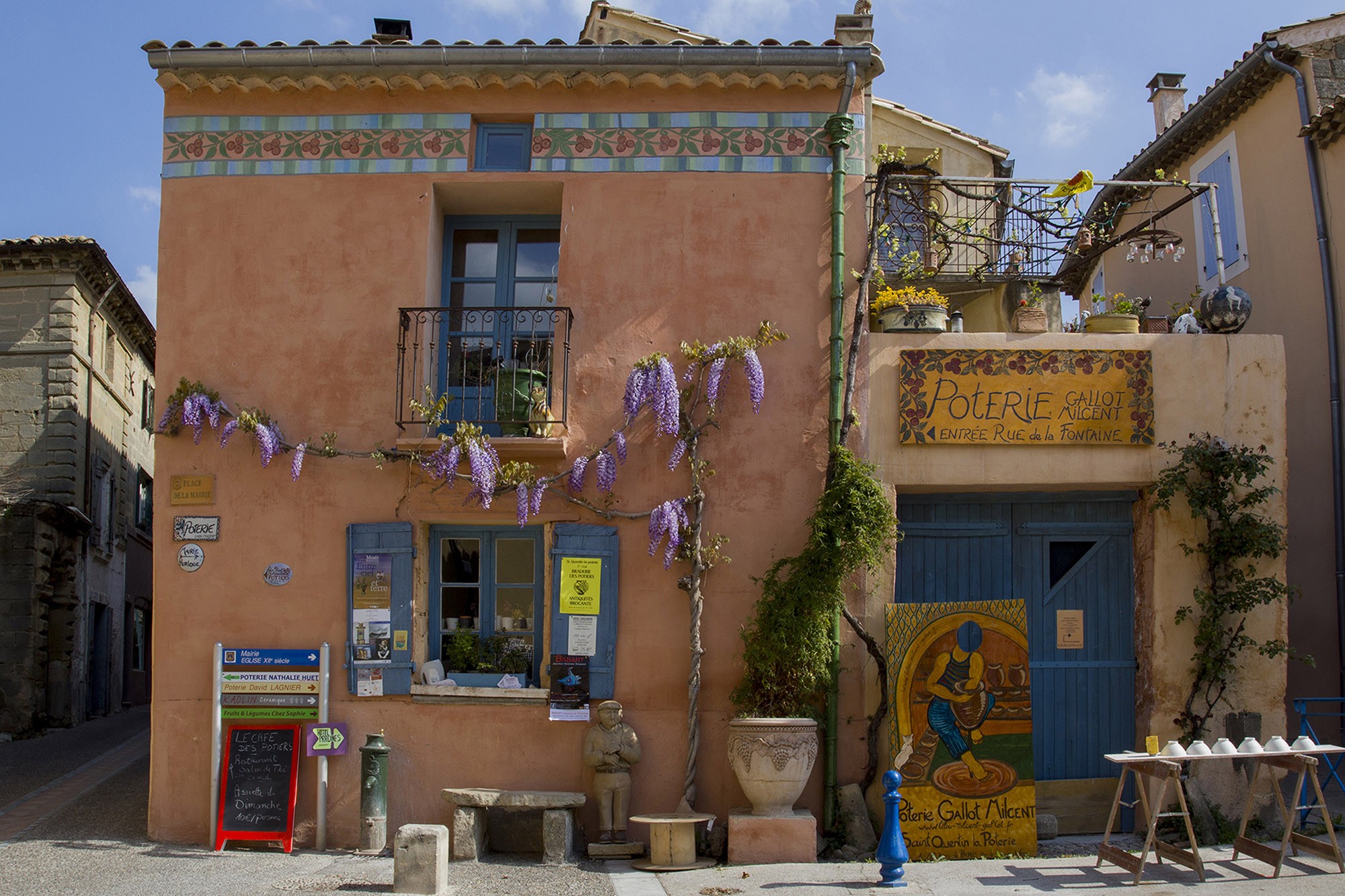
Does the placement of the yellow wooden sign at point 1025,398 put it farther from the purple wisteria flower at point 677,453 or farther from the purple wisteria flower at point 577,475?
the purple wisteria flower at point 577,475

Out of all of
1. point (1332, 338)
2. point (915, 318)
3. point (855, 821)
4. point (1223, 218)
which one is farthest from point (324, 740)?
point (1223, 218)

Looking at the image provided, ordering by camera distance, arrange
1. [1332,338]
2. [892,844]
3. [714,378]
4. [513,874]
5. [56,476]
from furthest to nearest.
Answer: [56,476], [1332,338], [714,378], [513,874], [892,844]

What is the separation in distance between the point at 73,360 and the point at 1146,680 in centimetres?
1595

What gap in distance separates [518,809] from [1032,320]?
16.2 feet

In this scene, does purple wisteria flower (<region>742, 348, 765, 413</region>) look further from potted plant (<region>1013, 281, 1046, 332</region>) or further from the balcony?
potted plant (<region>1013, 281, 1046, 332</region>)

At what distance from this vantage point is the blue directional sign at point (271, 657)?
835cm

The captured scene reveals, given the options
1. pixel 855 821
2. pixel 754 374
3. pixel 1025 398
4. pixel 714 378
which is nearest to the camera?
pixel 855 821

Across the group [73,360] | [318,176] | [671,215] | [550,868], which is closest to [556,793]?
[550,868]

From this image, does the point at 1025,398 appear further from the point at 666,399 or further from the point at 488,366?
the point at 488,366

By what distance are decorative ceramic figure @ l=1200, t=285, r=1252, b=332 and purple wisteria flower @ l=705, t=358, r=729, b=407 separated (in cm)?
358

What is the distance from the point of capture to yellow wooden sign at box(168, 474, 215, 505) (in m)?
8.56

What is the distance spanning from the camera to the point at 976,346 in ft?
28.1

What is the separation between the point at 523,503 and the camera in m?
8.13

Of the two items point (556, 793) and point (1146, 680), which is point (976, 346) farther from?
point (556, 793)
